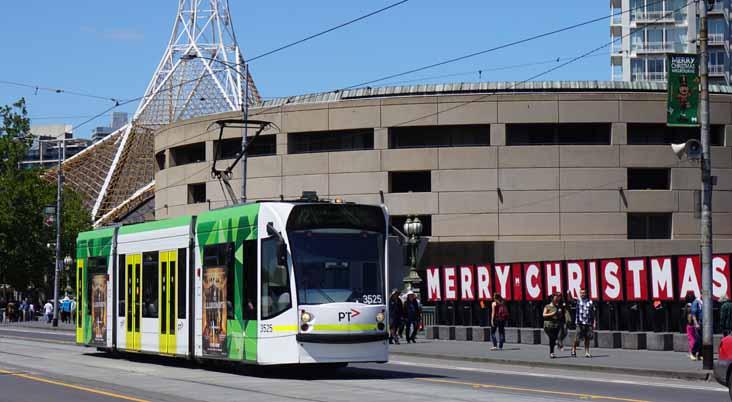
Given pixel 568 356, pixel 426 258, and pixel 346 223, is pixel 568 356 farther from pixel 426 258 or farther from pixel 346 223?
pixel 426 258

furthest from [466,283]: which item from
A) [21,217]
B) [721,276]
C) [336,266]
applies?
[21,217]

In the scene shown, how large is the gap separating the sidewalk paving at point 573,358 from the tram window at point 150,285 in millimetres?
9206

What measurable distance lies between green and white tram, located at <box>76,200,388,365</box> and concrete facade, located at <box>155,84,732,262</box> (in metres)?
40.8

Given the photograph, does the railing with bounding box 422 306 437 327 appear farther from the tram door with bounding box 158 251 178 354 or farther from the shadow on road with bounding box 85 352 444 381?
the tram door with bounding box 158 251 178 354

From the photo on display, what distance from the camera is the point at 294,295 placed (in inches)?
895

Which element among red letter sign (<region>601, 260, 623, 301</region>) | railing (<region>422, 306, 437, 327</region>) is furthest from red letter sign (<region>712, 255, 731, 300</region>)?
railing (<region>422, 306, 437, 327</region>)

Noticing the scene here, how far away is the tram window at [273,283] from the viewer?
899 inches

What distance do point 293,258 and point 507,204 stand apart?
45.2 meters

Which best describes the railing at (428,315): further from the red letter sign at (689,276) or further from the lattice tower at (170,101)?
the lattice tower at (170,101)

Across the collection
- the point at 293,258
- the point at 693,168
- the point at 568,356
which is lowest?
the point at 568,356

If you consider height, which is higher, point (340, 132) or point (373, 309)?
point (340, 132)

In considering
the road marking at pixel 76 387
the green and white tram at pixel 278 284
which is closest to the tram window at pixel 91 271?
the green and white tram at pixel 278 284

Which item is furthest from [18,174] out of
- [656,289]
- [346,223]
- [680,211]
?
[346,223]

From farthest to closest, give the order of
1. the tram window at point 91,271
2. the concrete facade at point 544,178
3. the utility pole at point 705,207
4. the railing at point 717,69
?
the railing at point 717,69 < the concrete facade at point 544,178 < the tram window at point 91,271 < the utility pole at point 705,207
